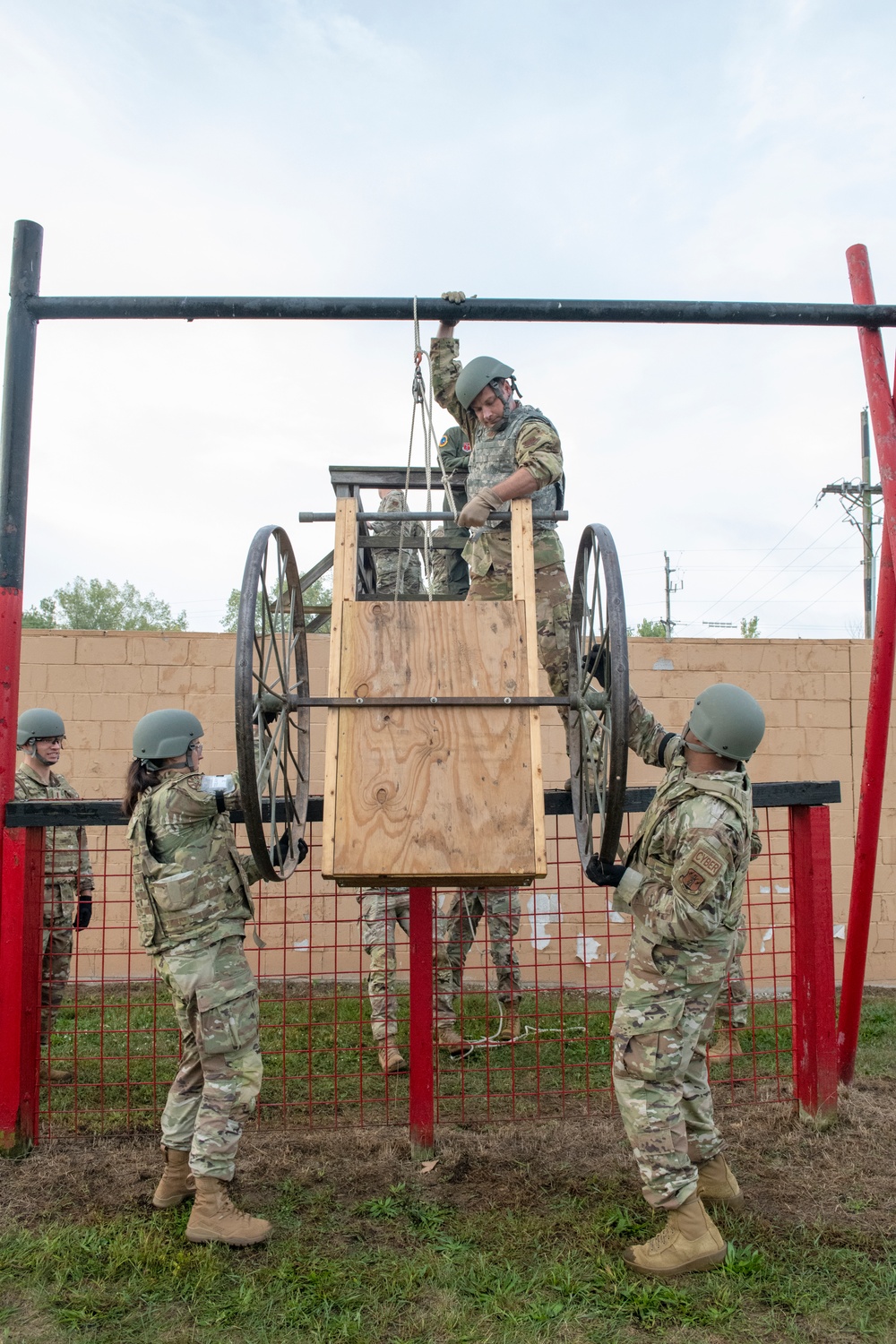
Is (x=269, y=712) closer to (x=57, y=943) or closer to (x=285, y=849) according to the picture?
(x=285, y=849)

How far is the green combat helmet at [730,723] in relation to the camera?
3322 millimetres

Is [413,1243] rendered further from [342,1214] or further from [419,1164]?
[419,1164]

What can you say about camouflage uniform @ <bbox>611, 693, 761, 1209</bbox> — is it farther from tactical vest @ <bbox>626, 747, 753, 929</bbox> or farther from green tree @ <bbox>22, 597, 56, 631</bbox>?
green tree @ <bbox>22, 597, 56, 631</bbox>

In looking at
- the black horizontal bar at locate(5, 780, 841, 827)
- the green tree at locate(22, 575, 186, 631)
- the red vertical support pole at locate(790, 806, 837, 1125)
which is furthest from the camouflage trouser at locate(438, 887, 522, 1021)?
the green tree at locate(22, 575, 186, 631)

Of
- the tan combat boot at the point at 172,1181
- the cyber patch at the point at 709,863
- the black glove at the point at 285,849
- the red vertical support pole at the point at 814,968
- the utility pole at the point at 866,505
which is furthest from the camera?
the utility pole at the point at 866,505

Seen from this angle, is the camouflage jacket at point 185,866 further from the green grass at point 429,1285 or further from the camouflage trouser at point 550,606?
the camouflage trouser at point 550,606

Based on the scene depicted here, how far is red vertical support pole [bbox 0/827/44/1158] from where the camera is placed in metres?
4.21

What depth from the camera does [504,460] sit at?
175 inches

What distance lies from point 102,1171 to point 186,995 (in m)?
1.14

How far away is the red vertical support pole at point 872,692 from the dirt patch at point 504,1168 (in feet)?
2.04

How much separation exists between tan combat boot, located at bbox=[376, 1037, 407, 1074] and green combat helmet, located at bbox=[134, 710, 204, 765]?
2278mm

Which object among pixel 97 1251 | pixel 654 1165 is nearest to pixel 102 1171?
pixel 97 1251

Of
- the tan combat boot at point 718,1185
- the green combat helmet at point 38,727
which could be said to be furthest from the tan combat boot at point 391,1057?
the green combat helmet at point 38,727

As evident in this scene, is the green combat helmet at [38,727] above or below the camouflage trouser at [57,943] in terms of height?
above
